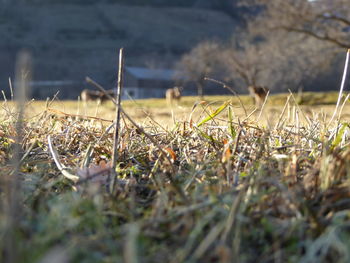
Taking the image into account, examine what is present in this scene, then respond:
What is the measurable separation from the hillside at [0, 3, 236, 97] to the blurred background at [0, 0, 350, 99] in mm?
125

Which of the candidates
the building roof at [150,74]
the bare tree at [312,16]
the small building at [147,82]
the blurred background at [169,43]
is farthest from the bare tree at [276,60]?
the building roof at [150,74]

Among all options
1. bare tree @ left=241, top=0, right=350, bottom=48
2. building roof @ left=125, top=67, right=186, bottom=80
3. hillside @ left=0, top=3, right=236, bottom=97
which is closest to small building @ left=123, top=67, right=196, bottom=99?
building roof @ left=125, top=67, right=186, bottom=80

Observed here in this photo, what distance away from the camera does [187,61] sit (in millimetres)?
34438

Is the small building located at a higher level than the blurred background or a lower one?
lower

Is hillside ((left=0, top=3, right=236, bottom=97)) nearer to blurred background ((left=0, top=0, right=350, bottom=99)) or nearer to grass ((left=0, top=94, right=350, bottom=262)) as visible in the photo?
blurred background ((left=0, top=0, right=350, bottom=99))

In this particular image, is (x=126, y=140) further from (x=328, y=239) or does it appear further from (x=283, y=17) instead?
(x=283, y=17)

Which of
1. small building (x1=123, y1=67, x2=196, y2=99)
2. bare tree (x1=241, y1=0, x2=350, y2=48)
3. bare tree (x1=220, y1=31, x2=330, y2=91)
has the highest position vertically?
bare tree (x1=241, y1=0, x2=350, y2=48)

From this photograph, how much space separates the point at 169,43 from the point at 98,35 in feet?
30.8

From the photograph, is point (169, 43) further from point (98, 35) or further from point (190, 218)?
point (190, 218)

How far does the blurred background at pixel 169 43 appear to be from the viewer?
20.3 m

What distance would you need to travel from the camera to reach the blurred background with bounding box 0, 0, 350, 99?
2027 centimetres

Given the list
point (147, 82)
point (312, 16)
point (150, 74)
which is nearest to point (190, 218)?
point (312, 16)

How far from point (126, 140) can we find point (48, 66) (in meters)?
55.5

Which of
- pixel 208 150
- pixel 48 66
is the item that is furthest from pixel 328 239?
pixel 48 66
